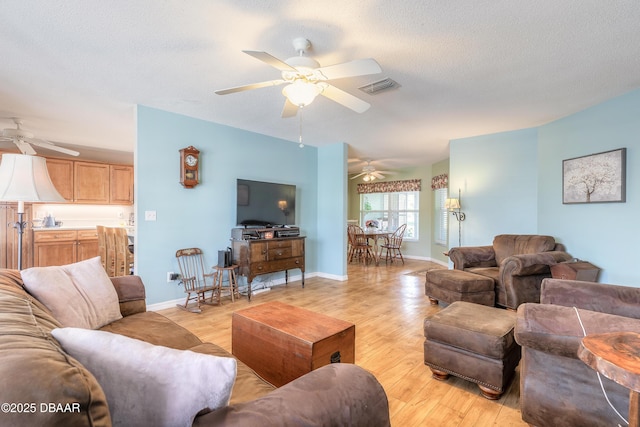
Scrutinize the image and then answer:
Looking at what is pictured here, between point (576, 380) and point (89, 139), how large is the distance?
6655 millimetres

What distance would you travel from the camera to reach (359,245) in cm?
677

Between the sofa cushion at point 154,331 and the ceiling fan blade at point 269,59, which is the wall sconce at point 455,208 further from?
the sofa cushion at point 154,331

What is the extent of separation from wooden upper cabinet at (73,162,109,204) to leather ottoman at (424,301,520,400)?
6121 millimetres

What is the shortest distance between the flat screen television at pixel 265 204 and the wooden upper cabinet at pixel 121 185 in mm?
3153

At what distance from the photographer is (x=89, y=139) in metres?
5.05

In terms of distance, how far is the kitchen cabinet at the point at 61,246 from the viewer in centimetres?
491

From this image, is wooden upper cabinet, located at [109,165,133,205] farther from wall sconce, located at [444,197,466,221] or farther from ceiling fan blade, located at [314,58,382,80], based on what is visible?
wall sconce, located at [444,197,466,221]

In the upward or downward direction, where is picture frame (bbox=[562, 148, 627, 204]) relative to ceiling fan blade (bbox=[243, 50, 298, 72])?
downward

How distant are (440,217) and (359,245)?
2080 mm

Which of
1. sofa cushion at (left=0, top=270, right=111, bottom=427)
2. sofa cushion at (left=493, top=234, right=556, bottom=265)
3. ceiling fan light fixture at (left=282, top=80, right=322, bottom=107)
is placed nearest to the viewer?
sofa cushion at (left=0, top=270, right=111, bottom=427)

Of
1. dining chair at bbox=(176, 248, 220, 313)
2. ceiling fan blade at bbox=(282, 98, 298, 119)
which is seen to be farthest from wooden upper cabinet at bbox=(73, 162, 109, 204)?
ceiling fan blade at bbox=(282, 98, 298, 119)

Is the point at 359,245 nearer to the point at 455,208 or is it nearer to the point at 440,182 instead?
the point at 440,182

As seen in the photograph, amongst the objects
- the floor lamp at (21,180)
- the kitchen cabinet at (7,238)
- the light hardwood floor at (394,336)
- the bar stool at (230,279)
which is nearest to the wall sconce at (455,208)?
the light hardwood floor at (394,336)

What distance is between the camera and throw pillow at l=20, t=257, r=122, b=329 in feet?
4.86
